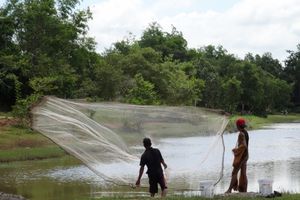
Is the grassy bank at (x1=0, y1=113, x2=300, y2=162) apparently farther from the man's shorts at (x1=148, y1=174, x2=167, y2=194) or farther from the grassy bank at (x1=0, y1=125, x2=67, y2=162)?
the man's shorts at (x1=148, y1=174, x2=167, y2=194)

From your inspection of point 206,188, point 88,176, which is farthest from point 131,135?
point 88,176

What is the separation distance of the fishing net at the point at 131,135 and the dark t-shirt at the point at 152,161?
1.05m

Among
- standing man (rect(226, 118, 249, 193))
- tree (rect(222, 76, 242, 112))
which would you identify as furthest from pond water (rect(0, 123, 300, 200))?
tree (rect(222, 76, 242, 112))

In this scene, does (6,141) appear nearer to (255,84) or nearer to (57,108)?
(57,108)

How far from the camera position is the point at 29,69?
47312 mm

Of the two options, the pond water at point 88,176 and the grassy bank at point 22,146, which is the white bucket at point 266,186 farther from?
the grassy bank at point 22,146

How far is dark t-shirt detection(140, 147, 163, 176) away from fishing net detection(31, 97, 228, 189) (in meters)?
1.05

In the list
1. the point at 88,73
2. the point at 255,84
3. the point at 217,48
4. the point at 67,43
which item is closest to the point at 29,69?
the point at 67,43

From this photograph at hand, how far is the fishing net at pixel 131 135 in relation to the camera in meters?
13.1

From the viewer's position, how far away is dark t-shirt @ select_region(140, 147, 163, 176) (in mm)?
12500

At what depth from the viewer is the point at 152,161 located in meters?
12.5

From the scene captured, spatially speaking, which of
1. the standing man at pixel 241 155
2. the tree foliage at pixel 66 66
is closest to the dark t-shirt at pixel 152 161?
the standing man at pixel 241 155

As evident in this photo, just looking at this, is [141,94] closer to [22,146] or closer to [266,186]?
[22,146]

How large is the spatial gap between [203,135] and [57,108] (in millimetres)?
3610
